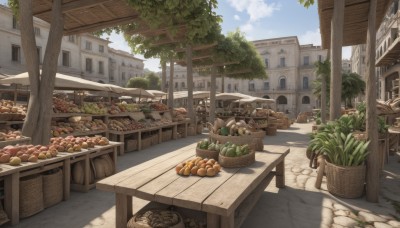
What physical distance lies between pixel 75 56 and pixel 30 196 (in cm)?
3530

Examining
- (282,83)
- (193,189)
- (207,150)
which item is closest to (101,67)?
(282,83)

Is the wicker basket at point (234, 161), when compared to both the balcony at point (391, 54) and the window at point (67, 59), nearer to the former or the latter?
the balcony at point (391, 54)

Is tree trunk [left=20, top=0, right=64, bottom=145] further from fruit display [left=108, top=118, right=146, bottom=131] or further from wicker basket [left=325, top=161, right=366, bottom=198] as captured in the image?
wicker basket [left=325, top=161, right=366, bottom=198]

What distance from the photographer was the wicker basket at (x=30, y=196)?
12.5 feet

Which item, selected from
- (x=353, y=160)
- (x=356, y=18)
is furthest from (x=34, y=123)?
(x=356, y=18)

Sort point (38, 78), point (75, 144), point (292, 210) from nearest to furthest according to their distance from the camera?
point (292, 210), point (75, 144), point (38, 78)

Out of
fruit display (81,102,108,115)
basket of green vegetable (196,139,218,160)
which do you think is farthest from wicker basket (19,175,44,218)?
fruit display (81,102,108,115)

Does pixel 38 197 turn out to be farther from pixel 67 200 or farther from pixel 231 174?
pixel 231 174

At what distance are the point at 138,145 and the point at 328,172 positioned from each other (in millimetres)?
6633

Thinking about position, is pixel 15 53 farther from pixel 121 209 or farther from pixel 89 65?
pixel 121 209

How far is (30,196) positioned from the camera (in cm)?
389

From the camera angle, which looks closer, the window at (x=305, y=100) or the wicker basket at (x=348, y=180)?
the wicker basket at (x=348, y=180)

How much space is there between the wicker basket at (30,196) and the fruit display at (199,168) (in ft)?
7.51

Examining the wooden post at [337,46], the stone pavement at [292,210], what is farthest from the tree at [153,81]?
the stone pavement at [292,210]
